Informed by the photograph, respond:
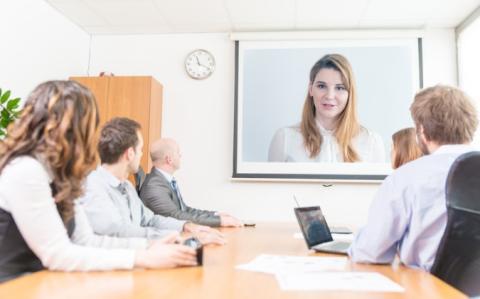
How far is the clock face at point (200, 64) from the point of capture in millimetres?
4156

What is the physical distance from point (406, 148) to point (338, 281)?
1.46 m

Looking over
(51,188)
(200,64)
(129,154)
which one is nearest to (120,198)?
(129,154)

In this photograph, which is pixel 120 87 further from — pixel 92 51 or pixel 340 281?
pixel 340 281

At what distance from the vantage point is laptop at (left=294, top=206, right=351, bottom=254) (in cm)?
157

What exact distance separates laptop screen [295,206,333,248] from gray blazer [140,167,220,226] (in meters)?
0.85

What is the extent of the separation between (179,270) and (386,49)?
3514 mm

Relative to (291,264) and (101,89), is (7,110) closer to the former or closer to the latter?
(101,89)

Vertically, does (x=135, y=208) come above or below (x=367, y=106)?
below

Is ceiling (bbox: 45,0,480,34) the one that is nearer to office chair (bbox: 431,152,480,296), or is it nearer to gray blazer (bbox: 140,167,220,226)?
gray blazer (bbox: 140,167,220,226)

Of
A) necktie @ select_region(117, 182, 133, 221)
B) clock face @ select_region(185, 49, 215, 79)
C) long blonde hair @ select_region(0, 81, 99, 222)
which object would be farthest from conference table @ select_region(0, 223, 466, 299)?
clock face @ select_region(185, 49, 215, 79)

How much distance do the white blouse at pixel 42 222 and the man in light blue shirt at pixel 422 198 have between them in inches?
29.9

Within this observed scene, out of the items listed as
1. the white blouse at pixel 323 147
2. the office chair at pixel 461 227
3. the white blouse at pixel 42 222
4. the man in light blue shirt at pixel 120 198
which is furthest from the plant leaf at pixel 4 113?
the office chair at pixel 461 227

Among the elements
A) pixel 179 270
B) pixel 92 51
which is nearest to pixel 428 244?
pixel 179 270

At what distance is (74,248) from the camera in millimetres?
1093
